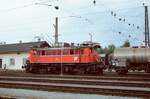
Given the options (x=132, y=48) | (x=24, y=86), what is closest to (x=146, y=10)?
(x=132, y=48)

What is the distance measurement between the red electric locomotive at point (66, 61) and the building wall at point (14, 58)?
59.2ft

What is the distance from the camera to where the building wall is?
61.8 m

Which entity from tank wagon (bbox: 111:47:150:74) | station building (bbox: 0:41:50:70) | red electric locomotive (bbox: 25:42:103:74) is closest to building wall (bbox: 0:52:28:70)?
station building (bbox: 0:41:50:70)

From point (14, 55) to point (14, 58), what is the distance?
51 cm

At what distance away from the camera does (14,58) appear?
63344mm

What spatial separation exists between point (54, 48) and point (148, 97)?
25.4 metres

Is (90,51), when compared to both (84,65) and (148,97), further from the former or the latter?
(148,97)

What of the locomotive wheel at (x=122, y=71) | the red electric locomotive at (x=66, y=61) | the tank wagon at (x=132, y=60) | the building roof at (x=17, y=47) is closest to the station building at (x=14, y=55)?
the building roof at (x=17, y=47)

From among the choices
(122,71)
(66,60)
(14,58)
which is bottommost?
(122,71)

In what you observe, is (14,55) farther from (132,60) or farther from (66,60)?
(132,60)

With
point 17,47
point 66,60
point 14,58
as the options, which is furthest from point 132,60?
point 17,47

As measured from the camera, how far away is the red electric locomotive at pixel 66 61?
1515 inches

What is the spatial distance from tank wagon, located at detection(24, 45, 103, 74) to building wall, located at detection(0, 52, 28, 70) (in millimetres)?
18043

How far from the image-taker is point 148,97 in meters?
16.8
